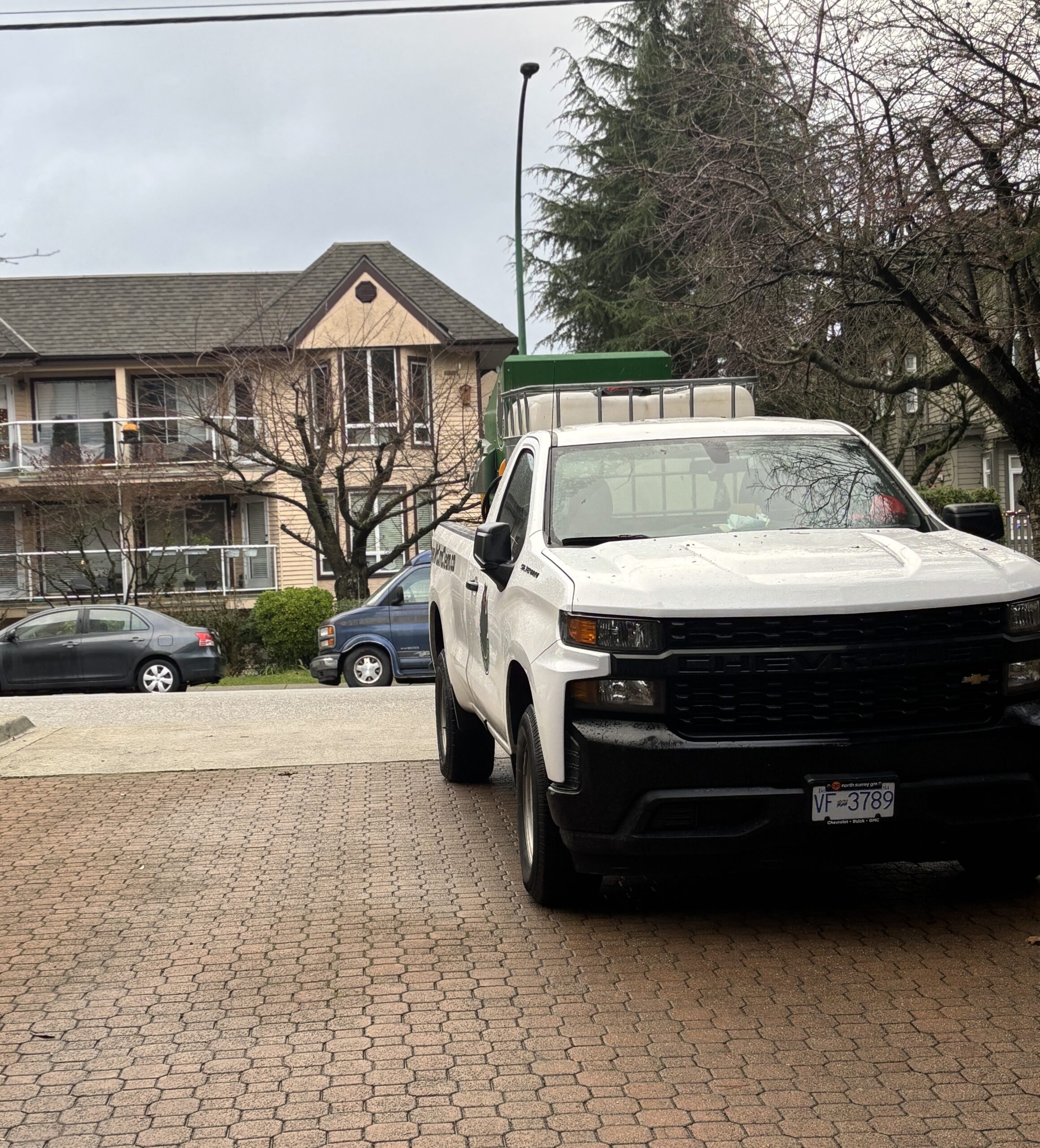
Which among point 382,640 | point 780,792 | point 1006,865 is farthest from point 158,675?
point 780,792

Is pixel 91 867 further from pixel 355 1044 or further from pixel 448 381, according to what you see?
pixel 448 381

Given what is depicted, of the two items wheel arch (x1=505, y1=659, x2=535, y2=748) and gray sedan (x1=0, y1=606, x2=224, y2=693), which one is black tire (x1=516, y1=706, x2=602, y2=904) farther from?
gray sedan (x1=0, y1=606, x2=224, y2=693)

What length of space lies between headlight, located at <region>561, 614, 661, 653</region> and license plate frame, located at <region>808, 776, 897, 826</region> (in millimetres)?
784

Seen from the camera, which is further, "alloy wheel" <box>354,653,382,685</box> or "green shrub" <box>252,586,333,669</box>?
"green shrub" <box>252,586,333,669</box>

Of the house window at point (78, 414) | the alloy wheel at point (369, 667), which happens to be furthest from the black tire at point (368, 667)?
the house window at point (78, 414)

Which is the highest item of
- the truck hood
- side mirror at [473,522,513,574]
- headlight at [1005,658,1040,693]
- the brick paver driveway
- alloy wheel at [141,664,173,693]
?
side mirror at [473,522,513,574]

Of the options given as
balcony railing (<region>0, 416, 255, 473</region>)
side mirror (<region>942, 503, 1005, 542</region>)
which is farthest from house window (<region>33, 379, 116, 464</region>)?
side mirror (<region>942, 503, 1005, 542</region>)

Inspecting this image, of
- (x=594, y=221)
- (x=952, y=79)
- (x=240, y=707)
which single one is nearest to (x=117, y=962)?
(x=952, y=79)

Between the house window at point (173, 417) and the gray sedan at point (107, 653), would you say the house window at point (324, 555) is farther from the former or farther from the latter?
the gray sedan at point (107, 653)

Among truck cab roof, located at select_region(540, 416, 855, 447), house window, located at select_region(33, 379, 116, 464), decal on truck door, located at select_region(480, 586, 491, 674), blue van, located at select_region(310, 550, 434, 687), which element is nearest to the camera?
truck cab roof, located at select_region(540, 416, 855, 447)

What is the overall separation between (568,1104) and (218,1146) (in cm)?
97

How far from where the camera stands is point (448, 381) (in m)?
34.4

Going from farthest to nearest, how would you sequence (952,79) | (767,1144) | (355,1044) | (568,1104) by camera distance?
(952,79) → (355,1044) → (568,1104) → (767,1144)

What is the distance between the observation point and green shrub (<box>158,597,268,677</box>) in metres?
28.6
